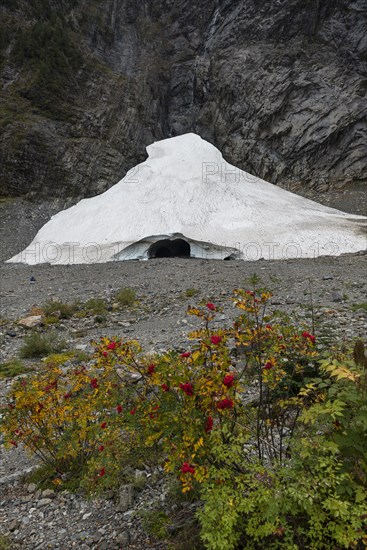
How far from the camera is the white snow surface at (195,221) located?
24.3m

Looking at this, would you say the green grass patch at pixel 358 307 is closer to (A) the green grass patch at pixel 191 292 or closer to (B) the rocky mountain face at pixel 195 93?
(A) the green grass patch at pixel 191 292

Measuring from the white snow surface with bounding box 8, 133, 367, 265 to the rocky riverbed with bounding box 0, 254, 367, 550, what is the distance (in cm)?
305

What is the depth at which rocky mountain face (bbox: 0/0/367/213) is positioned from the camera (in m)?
47.8

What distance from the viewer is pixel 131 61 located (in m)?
61.8

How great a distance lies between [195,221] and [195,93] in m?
43.7

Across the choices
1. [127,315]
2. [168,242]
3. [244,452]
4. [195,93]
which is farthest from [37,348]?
[195,93]

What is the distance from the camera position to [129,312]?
41.1 feet

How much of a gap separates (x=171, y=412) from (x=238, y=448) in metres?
0.57

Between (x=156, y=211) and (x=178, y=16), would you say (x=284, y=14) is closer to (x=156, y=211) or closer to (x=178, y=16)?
(x=178, y=16)

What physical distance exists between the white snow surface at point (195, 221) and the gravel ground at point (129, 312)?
3057 mm

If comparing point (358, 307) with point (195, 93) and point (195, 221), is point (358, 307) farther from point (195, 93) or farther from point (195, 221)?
point (195, 93)

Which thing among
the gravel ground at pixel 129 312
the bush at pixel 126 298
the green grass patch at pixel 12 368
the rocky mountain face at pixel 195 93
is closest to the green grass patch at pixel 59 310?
the gravel ground at pixel 129 312

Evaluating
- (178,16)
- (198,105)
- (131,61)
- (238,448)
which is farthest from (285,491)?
(178,16)

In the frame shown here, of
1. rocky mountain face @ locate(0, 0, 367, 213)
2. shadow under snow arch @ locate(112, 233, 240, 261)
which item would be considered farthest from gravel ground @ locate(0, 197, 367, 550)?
rocky mountain face @ locate(0, 0, 367, 213)
